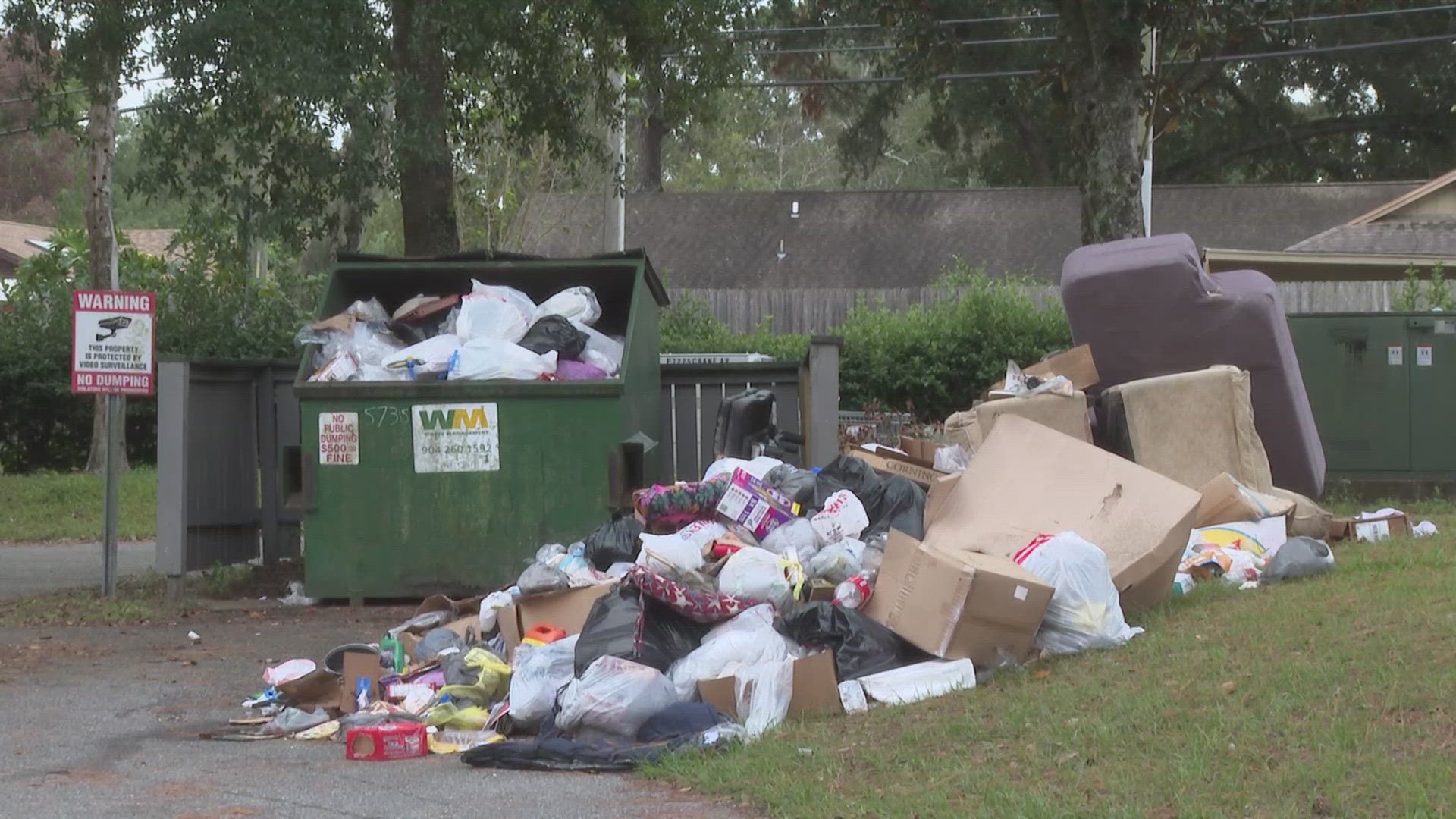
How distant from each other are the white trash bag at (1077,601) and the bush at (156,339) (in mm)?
12074

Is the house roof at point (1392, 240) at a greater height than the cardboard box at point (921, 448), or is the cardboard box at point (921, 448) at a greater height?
the house roof at point (1392, 240)

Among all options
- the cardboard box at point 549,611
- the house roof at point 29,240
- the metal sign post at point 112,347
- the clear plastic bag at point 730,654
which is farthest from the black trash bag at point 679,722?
the house roof at point 29,240

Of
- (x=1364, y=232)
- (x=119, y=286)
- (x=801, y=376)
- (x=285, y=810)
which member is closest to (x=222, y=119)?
(x=801, y=376)

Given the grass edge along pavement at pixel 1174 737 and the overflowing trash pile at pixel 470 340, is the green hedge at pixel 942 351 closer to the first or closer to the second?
the overflowing trash pile at pixel 470 340

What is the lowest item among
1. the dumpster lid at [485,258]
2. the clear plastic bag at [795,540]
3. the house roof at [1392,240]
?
the clear plastic bag at [795,540]

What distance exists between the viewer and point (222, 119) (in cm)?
1112

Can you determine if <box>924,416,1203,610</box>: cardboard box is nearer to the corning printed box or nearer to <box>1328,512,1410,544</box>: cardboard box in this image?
the corning printed box

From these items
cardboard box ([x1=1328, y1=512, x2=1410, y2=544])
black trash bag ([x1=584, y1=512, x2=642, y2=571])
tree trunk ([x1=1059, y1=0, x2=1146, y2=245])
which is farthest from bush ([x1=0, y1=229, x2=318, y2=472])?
cardboard box ([x1=1328, y1=512, x2=1410, y2=544])

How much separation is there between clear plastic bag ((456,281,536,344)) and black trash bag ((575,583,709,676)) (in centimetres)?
341

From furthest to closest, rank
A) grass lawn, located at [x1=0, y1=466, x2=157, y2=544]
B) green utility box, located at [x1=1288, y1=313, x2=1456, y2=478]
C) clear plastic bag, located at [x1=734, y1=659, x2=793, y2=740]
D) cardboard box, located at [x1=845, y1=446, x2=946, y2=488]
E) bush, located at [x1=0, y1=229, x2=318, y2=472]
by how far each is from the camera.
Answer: bush, located at [x1=0, y1=229, x2=318, y2=472] → grass lawn, located at [x1=0, y1=466, x2=157, y2=544] → green utility box, located at [x1=1288, y1=313, x2=1456, y2=478] → cardboard box, located at [x1=845, y1=446, x2=946, y2=488] → clear plastic bag, located at [x1=734, y1=659, x2=793, y2=740]

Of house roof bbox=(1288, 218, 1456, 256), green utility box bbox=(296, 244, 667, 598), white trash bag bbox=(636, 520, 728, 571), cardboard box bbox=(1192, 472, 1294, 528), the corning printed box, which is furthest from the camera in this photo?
house roof bbox=(1288, 218, 1456, 256)

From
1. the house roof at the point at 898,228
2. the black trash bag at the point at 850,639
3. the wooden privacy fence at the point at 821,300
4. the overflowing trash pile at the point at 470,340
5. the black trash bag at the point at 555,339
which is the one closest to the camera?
the black trash bag at the point at 850,639

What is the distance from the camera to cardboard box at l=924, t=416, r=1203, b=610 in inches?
261

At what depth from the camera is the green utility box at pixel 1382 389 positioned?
479 inches
